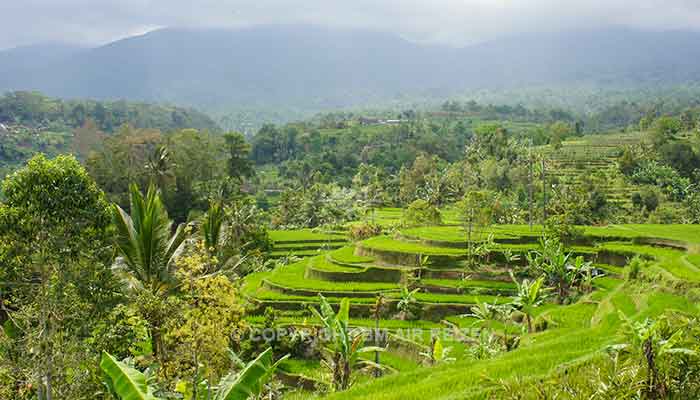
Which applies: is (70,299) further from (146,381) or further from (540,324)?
(540,324)

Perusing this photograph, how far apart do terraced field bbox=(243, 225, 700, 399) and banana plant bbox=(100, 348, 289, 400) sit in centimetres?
536

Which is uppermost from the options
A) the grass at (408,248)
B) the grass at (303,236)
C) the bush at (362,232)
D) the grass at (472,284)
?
the grass at (408,248)

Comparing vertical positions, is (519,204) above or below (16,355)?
below

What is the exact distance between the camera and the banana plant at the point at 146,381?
6434 mm

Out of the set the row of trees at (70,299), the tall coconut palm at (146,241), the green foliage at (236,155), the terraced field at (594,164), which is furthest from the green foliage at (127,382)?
the green foliage at (236,155)

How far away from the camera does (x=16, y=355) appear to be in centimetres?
877

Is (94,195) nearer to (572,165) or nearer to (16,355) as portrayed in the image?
(16,355)

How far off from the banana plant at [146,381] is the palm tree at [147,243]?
2729mm

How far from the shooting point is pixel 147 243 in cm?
1022

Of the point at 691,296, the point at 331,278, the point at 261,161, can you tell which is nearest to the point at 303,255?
the point at 331,278

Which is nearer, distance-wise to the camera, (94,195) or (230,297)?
(230,297)

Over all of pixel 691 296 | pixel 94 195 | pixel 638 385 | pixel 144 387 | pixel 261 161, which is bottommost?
pixel 261 161

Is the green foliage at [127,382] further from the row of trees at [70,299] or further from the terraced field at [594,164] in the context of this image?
the terraced field at [594,164]

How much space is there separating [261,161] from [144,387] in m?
71.2
